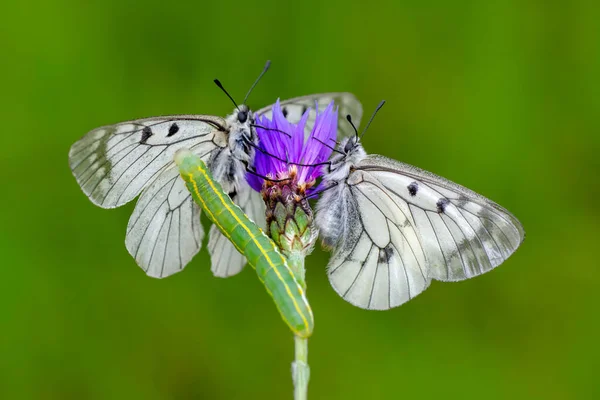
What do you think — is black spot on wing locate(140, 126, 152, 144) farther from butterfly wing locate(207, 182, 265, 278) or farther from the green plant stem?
the green plant stem

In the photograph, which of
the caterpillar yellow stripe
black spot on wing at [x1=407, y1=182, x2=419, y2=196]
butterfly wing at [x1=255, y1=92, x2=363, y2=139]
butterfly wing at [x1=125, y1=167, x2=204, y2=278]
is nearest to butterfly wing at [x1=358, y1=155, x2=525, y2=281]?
black spot on wing at [x1=407, y1=182, x2=419, y2=196]

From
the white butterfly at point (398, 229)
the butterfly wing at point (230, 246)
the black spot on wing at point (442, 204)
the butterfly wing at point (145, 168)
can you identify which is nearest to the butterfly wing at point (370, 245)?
the white butterfly at point (398, 229)

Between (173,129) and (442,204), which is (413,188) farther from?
(173,129)

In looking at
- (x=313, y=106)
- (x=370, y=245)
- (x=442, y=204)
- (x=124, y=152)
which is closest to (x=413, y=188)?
(x=442, y=204)

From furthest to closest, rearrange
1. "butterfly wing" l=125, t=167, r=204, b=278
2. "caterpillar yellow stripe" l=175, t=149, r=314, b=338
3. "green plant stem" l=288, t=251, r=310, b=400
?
"butterfly wing" l=125, t=167, r=204, b=278, "caterpillar yellow stripe" l=175, t=149, r=314, b=338, "green plant stem" l=288, t=251, r=310, b=400

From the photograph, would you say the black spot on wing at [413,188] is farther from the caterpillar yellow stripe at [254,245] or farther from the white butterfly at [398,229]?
the caterpillar yellow stripe at [254,245]
